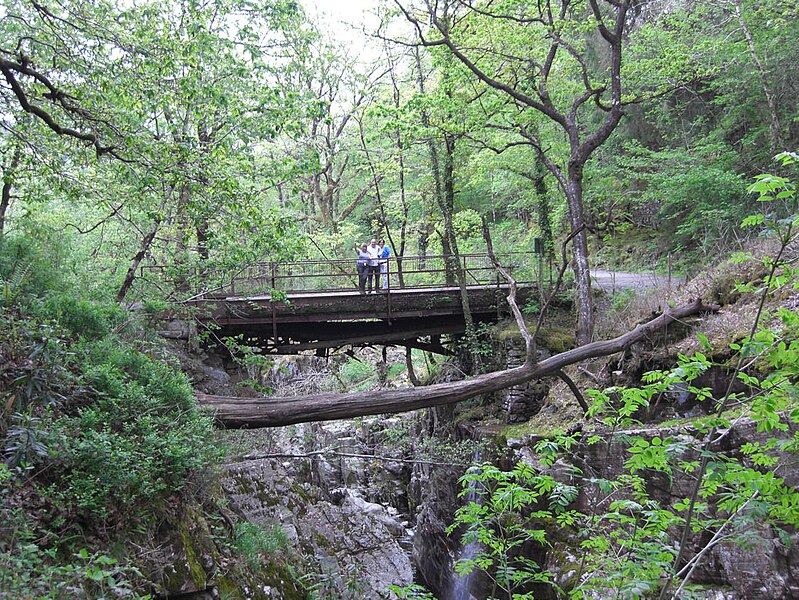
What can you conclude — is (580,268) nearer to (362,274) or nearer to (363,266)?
(362,274)

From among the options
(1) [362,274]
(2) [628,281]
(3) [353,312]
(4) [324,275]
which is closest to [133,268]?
(4) [324,275]

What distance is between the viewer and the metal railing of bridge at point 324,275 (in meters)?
9.52

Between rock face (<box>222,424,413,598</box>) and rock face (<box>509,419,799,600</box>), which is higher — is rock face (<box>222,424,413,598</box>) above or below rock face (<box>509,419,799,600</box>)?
below

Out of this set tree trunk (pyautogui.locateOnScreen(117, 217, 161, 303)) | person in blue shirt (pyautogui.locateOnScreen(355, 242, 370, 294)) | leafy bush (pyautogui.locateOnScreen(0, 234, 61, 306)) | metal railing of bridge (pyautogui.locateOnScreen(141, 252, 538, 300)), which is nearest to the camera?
leafy bush (pyautogui.locateOnScreen(0, 234, 61, 306))

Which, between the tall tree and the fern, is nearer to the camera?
the fern

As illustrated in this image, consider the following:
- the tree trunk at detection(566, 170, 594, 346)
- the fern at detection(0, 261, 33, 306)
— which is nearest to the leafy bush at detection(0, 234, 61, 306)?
the fern at detection(0, 261, 33, 306)

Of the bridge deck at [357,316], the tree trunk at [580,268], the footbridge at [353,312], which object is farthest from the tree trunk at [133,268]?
the tree trunk at [580,268]

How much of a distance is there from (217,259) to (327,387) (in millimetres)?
9853

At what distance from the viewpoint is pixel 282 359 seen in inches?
820

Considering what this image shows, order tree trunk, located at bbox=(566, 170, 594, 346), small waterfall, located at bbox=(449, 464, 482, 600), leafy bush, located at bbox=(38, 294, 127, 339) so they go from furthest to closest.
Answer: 1. tree trunk, located at bbox=(566, 170, 594, 346)
2. small waterfall, located at bbox=(449, 464, 482, 600)
3. leafy bush, located at bbox=(38, 294, 127, 339)

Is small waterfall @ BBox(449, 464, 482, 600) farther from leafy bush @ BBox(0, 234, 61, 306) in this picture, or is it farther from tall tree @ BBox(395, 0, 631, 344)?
leafy bush @ BBox(0, 234, 61, 306)

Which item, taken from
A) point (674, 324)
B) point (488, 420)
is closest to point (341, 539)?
point (488, 420)

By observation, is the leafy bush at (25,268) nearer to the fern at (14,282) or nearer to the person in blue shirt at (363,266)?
the fern at (14,282)

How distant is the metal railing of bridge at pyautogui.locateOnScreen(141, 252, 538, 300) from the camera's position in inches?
375
